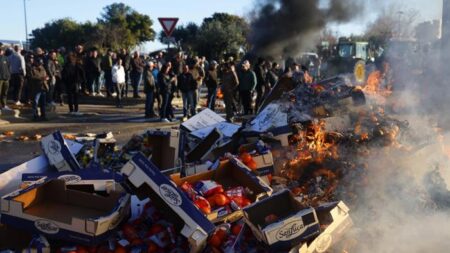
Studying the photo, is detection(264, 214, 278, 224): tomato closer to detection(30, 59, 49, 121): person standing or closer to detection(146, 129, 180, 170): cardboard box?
detection(146, 129, 180, 170): cardboard box

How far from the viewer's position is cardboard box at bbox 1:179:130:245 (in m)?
4.50

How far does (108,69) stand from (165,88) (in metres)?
4.24

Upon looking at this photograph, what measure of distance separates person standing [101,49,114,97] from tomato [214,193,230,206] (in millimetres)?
12823

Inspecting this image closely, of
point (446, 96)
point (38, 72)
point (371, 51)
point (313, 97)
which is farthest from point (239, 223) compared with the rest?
point (371, 51)

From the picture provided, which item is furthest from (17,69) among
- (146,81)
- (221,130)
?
(221,130)

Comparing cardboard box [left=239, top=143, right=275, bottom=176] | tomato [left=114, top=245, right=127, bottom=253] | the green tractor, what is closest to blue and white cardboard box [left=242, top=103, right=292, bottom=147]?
cardboard box [left=239, top=143, right=275, bottom=176]

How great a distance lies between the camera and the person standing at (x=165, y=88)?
13906mm

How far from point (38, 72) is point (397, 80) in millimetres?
8623

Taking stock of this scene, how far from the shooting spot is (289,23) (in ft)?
68.1

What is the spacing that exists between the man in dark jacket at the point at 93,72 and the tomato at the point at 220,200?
12.8m

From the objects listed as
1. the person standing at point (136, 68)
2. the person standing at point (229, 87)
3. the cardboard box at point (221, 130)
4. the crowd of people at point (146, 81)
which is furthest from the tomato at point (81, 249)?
the person standing at point (136, 68)

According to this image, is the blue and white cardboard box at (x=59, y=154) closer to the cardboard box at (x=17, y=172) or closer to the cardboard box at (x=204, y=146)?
the cardboard box at (x=17, y=172)

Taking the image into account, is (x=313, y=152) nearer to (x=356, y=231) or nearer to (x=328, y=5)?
(x=356, y=231)

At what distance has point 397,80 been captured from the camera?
38.2 ft
